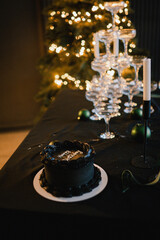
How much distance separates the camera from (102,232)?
0.76m

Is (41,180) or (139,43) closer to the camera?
(41,180)

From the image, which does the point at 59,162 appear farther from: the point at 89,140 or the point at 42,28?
the point at 42,28

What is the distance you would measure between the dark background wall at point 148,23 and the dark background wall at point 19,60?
3.77 feet

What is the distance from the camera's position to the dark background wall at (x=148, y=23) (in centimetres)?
324

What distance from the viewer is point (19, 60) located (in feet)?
10.8

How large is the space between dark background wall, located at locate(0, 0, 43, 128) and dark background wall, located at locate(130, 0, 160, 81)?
3.77 feet

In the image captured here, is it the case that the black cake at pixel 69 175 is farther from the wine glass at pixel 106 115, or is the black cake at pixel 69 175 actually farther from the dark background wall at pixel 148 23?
the dark background wall at pixel 148 23

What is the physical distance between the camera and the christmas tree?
2.54 meters

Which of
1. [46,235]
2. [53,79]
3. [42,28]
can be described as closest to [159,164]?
[46,235]

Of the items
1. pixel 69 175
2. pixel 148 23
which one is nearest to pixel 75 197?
pixel 69 175

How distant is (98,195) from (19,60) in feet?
8.89

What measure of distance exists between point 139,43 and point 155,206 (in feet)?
9.62

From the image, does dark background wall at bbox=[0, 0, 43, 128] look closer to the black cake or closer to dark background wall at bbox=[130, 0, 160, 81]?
dark background wall at bbox=[130, 0, 160, 81]

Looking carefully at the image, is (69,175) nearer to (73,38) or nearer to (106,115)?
(106,115)
